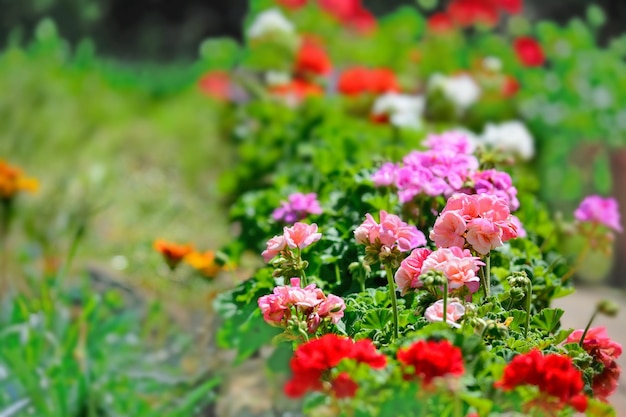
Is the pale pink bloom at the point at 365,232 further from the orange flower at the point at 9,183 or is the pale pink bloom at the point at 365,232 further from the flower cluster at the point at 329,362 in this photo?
the orange flower at the point at 9,183

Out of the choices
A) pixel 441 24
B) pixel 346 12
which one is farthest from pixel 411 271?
pixel 346 12

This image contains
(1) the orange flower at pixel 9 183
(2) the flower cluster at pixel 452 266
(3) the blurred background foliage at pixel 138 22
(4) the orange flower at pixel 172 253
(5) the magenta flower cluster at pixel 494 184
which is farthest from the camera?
(3) the blurred background foliage at pixel 138 22

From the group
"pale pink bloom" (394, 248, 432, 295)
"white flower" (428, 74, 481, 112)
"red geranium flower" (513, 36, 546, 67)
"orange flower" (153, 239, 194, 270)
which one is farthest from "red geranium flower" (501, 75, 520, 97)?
"pale pink bloom" (394, 248, 432, 295)

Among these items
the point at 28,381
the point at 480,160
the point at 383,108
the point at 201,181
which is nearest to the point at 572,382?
the point at 480,160

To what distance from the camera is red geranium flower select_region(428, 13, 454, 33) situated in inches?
182

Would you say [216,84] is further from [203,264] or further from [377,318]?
[377,318]

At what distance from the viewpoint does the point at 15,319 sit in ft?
8.09

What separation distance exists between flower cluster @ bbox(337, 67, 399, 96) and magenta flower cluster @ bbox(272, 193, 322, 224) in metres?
2.02

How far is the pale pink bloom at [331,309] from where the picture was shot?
1224 mm

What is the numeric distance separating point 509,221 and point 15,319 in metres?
1.65

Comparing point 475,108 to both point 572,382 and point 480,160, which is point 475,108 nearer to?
point 480,160

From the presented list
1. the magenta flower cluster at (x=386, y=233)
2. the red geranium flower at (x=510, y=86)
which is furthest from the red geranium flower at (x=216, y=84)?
the magenta flower cluster at (x=386, y=233)

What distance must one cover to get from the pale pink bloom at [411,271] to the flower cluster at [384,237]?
0.02 metres

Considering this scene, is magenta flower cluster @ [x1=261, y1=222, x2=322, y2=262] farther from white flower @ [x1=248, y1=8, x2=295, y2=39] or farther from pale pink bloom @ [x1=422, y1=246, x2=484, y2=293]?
white flower @ [x1=248, y1=8, x2=295, y2=39]
